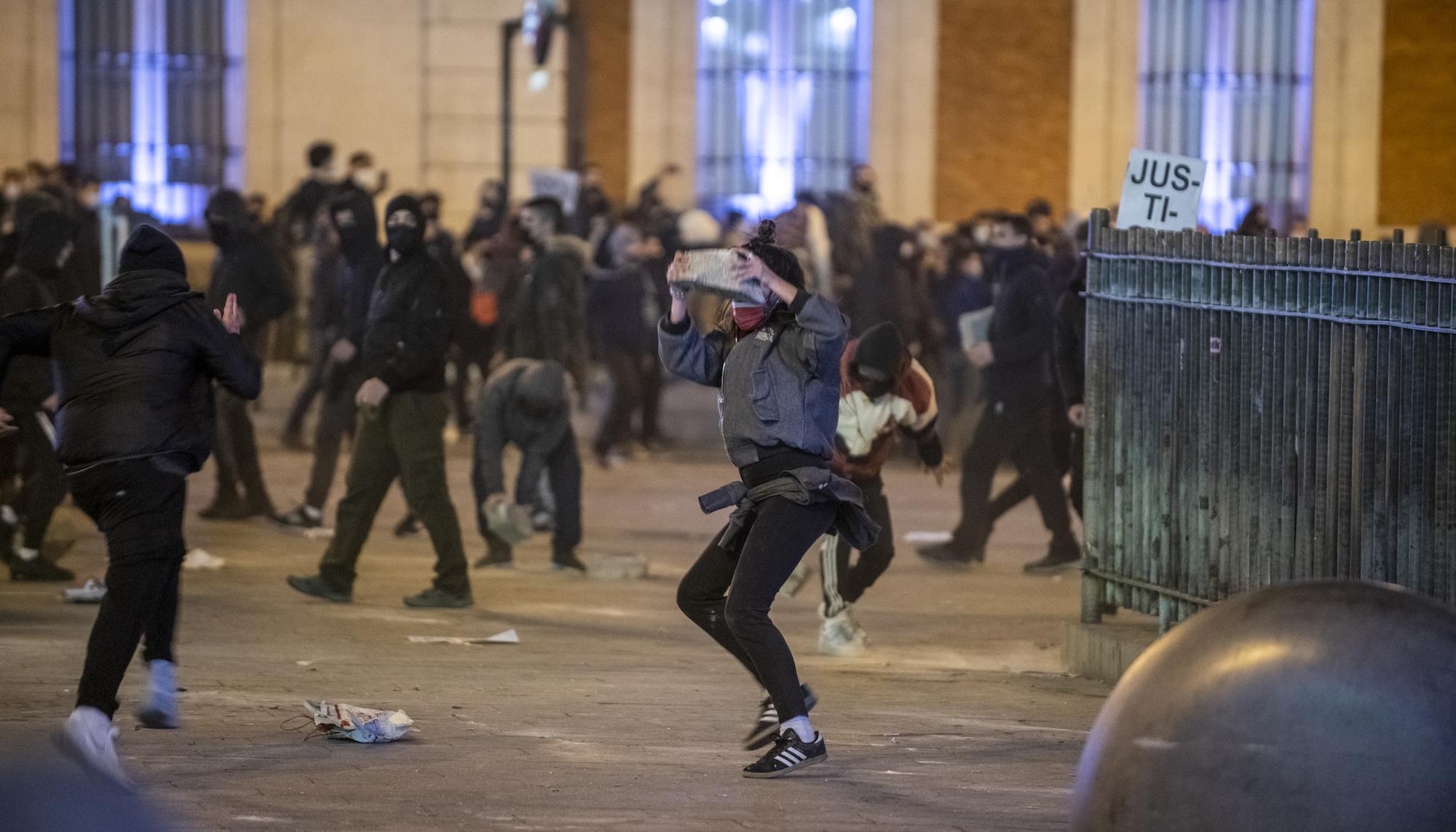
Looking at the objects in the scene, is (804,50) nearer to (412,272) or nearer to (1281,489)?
(412,272)

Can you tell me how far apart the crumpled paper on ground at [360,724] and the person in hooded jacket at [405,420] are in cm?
286

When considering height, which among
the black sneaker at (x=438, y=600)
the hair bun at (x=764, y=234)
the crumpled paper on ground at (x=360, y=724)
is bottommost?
the black sneaker at (x=438, y=600)

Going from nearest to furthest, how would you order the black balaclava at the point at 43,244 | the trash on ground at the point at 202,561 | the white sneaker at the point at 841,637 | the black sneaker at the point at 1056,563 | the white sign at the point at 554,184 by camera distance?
the white sneaker at the point at 841,637 → the black balaclava at the point at 43,244 → the trash on ground at the point at 202,561 → the black sneaker at the point at 1056,563 → the white sign at the point at 554,184

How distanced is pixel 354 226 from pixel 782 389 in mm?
5543

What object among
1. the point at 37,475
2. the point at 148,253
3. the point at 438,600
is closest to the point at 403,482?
the point at 438,600

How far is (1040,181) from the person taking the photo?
81.7 feet

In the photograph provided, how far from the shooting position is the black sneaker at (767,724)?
6723 mm

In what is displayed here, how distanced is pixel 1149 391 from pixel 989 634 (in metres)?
1.84

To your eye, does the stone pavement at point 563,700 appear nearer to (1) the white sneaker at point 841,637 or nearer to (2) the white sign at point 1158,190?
(1) the white sneaker at point 841,637

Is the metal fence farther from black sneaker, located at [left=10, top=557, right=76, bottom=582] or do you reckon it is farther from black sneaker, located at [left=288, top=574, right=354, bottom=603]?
black sneaker, located at [left=10, top=557, right=76, bottom=582]

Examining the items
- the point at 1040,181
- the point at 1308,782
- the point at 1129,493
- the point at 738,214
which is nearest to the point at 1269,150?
the point at 1040,181

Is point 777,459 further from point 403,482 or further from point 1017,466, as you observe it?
point 1017,466

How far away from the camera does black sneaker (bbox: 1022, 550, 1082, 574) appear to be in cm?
1162

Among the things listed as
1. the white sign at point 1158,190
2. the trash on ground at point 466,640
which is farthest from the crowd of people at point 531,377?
the white sign at point 1158,190
